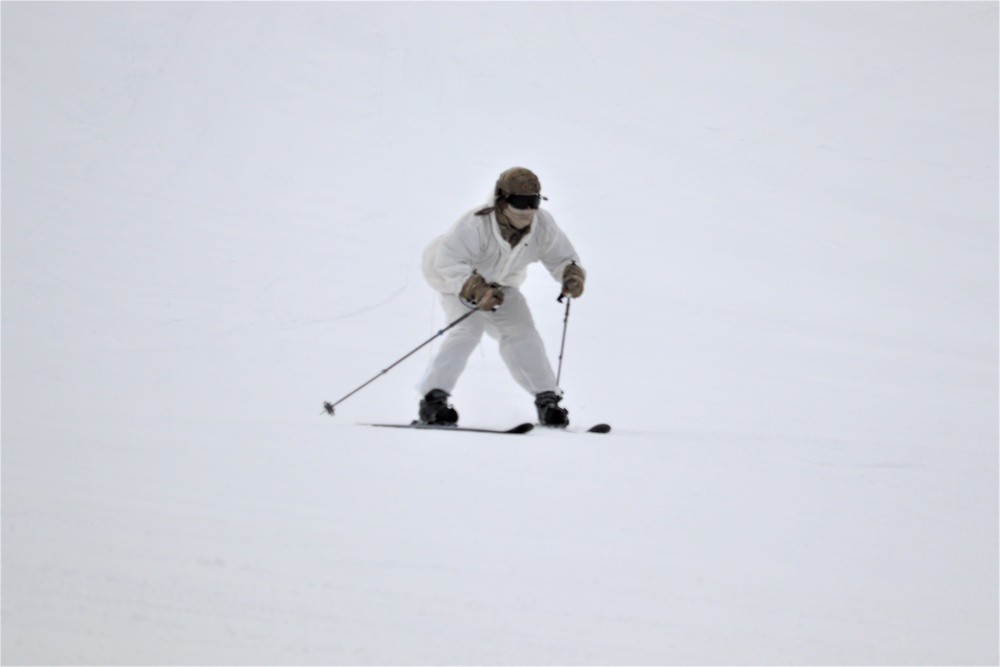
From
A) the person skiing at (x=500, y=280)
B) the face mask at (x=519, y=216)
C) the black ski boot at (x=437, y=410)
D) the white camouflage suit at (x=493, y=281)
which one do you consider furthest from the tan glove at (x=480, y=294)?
the black ski boot at (x=437, y=410)

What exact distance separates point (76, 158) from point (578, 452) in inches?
323

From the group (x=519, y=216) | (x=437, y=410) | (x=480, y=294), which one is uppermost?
(x=519, y=216)

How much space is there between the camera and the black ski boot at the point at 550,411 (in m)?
5.31

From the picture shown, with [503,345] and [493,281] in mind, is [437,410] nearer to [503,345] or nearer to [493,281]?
[503,345]

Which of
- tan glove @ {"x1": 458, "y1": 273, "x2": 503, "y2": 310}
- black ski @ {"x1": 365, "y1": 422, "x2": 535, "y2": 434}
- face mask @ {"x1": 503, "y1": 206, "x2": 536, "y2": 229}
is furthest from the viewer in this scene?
face mask @ {"x1": 503, "y1": 206, "x2": 536, "y2": 229}

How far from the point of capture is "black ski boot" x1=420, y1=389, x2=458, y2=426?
5.24 meters

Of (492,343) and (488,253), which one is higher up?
(492,343)

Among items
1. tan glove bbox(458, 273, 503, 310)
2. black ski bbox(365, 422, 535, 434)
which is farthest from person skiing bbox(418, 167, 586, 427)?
black ski bbox(365, 422, 535, 434)

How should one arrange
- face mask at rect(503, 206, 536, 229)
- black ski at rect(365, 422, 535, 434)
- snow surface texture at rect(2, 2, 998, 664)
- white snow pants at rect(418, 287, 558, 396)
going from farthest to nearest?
white snow pants at rect(418, 287, 558, 396) → face mask at rect(503, 206, 536, 229) → black ski at rect(365, 422, 535, 434) → snow surface texture at rect(2, 2, 998, 664)

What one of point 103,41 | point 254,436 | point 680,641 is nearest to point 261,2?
point 103,41

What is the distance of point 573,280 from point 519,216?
42cm

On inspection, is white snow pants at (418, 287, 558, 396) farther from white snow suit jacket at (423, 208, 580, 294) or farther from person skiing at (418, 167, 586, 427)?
white snow suit jacket at (423, 208, 580, 294)

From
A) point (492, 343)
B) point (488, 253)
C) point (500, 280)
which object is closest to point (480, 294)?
point (488, 253)

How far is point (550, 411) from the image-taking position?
17.5 feet
